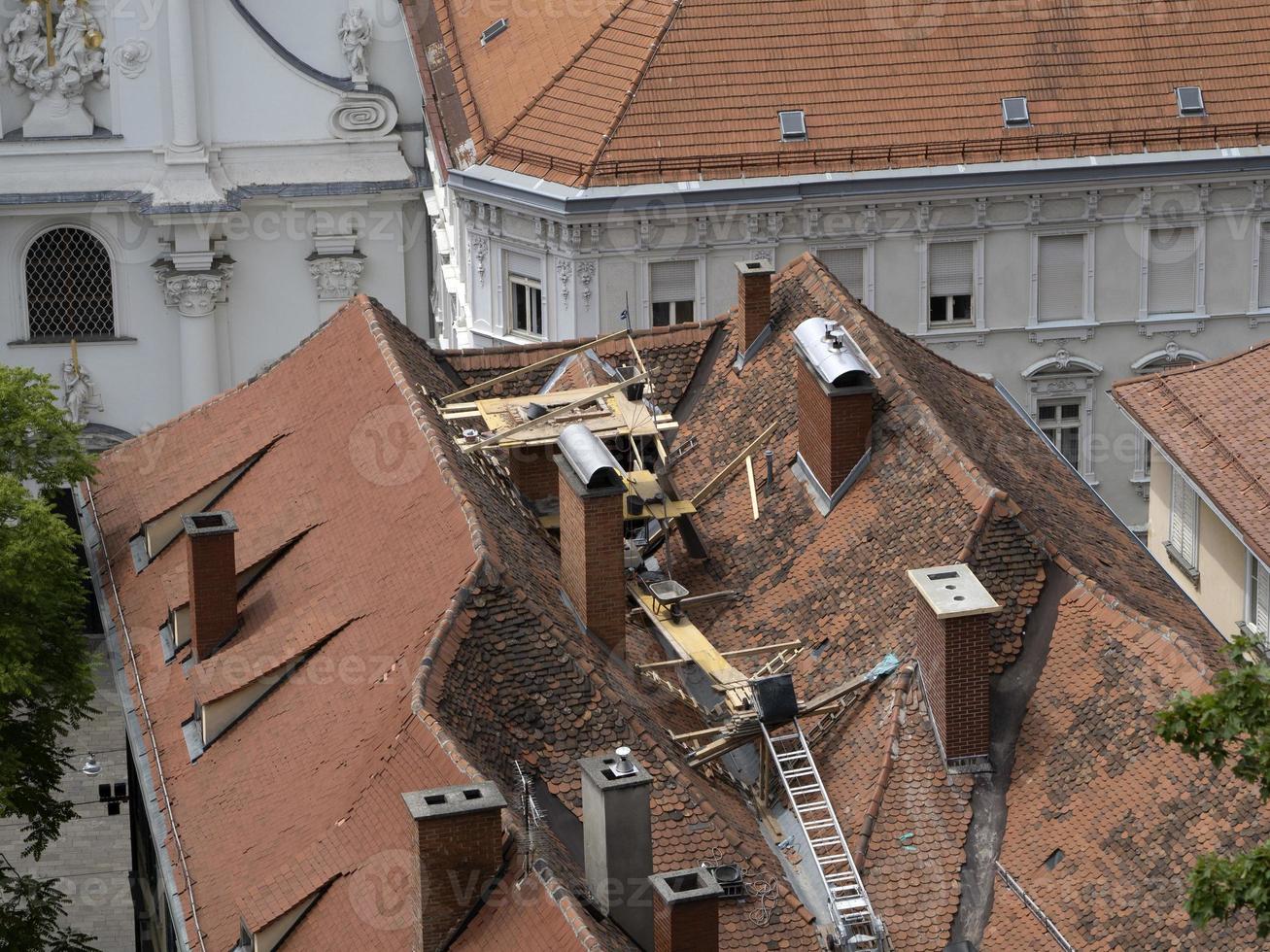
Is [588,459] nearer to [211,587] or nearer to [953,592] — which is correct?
[953,592]

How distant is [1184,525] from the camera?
5406 cm

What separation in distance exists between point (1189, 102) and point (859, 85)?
714 centimetres

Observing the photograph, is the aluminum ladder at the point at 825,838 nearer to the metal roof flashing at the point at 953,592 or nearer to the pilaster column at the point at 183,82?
the metal roof flashing at the point at 953,592

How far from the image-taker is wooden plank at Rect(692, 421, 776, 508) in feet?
158

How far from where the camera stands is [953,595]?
1577 inches

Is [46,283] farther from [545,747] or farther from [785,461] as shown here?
[545,747]

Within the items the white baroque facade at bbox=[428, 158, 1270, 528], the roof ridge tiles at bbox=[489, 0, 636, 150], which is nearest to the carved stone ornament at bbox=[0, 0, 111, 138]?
the white baroque facade at bbox=[428, 158, 1270, 528]

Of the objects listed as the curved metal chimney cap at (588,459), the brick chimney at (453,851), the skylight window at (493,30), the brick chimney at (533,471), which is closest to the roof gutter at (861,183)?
the skylight window at (493,30)

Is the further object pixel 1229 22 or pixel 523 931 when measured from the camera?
pixel 1229 22

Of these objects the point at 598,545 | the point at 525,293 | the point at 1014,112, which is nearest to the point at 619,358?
the point at 598,545

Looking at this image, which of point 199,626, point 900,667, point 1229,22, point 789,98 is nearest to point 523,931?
point 900,667

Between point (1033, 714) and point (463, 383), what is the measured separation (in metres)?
14.6

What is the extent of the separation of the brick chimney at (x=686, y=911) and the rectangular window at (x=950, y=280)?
103 ft

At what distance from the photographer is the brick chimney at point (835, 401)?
148 feet
